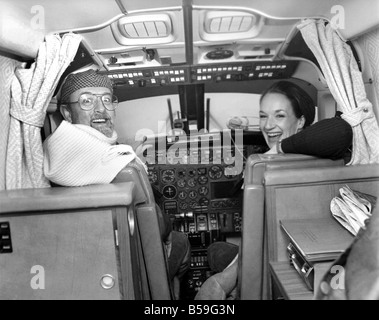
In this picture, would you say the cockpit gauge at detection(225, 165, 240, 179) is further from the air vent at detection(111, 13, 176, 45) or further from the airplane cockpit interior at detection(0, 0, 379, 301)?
the air vent at detection(111, 13, 176, 45)

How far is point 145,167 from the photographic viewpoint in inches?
58.2

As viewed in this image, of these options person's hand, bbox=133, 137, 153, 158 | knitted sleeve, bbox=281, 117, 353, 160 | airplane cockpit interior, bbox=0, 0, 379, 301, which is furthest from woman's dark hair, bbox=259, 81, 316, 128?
person's hand, bbox=133, 137, 153, 158

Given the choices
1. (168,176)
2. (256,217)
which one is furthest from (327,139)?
(168,176)

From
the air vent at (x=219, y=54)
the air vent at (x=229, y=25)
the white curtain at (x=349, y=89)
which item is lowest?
the white curtain at (x=349, y=89)

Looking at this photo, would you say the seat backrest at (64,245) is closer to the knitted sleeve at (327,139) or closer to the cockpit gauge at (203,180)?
the knitted sleeve at (327,139)

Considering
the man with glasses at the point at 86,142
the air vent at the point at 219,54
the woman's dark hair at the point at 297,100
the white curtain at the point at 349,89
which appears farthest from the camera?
the air vent at the point at 219,54

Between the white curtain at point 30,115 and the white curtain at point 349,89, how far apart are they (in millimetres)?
1177

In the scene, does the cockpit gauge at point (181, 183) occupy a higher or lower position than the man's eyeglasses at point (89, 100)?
lower

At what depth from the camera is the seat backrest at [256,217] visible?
1190 millimetres

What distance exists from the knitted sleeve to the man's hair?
0.99 metres

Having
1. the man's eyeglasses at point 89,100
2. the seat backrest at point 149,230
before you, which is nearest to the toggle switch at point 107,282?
the seat backrest at point 149,230

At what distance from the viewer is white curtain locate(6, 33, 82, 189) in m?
1.18
